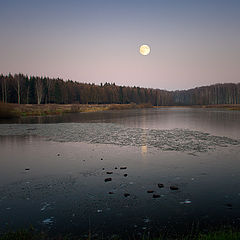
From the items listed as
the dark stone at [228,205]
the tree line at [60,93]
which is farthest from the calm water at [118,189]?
the tree line at [60,93]

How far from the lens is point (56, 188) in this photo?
8688 millimetres

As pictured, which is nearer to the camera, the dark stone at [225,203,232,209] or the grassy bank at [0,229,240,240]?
A: the grassy bank at [0,229,240,240]

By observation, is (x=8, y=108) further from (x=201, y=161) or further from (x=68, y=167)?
(x=201, y=161)

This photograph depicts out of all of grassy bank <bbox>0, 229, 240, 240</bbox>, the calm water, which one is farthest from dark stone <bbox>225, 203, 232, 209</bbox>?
grassy bank <bbox>0, 229, 240, 240</bbox>

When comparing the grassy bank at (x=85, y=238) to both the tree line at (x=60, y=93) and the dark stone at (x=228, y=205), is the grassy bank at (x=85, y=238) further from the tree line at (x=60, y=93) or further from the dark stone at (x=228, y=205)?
the tree line at (x=60, y=93)

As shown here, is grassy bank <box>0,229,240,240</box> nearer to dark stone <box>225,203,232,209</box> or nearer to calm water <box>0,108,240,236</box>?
calm water <box>0,108,240,236</box>

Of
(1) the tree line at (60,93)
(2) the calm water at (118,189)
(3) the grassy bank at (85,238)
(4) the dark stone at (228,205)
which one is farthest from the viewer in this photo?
(1) the tree line at (60,93)

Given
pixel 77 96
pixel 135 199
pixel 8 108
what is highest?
pixel 77 96

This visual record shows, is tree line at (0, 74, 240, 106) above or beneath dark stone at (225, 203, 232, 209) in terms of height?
above

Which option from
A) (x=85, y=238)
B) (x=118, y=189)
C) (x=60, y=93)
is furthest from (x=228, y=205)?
(x=60, y=93)

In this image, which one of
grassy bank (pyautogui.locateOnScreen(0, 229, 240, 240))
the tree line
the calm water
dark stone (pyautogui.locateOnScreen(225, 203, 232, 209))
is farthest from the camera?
the tree line

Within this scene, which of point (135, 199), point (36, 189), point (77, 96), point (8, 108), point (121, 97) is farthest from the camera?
point (121, 97)

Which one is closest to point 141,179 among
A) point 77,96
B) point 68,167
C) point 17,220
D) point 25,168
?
point 68,167

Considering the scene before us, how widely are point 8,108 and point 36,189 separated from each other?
42384 millimetres
